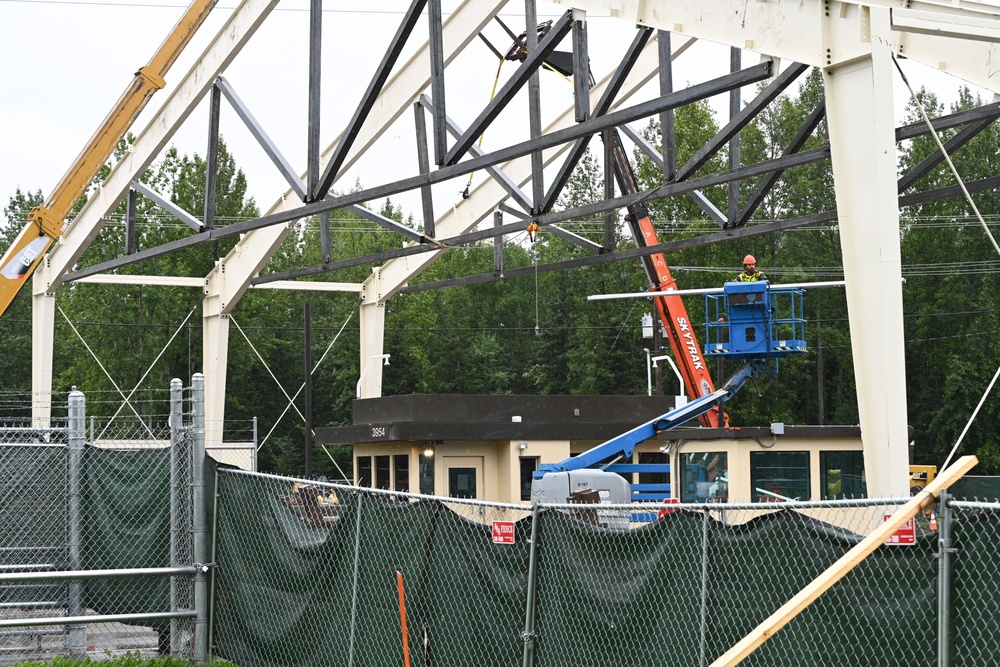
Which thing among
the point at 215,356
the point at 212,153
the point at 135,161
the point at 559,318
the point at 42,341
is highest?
the point at 559,318

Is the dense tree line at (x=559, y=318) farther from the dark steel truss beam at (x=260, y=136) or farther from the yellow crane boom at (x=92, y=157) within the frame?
the dark steel truss beam at (x=260, y=136)

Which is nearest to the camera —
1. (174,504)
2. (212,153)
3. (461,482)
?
(174,504)

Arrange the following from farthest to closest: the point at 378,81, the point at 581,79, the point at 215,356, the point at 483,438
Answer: the point at 215,356 → the point at 483,438 → the point at 378,81 → the point at 581,79

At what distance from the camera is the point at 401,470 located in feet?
75.5

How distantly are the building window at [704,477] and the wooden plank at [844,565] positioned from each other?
1139 cm

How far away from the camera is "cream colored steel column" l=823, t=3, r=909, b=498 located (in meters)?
9.44

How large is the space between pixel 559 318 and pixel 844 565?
60894 millimetres

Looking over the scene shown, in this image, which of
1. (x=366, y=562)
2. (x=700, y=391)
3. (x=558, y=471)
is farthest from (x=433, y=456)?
(x=366, y=562)

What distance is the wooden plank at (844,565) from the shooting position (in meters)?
5.91

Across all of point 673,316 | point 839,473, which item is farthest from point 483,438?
point 839,473

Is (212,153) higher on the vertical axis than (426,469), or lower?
higher

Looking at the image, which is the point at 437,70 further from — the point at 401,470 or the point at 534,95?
the point at 401,470

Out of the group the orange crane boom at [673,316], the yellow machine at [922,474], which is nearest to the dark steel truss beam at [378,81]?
the orange crane boom at [673,316]

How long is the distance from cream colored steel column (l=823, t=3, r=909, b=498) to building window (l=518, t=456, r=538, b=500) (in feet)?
44.7
